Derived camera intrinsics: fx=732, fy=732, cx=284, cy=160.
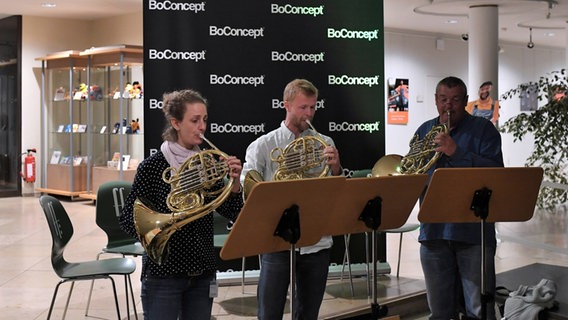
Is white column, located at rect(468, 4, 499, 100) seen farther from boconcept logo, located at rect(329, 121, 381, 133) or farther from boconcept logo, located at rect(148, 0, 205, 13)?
boconcept logo, located at rect(148, 0, 205, 13)

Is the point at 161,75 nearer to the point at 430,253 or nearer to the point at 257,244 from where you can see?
the point at 430,253

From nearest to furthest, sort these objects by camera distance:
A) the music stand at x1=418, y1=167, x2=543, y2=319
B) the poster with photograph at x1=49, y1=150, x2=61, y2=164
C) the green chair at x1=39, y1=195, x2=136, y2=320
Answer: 1. the music stand at x1=418, y1=167, x2=543, y2=319
2. the green chair at x1=39, y1=195, x2=136, y2=320
3. the poster with photograph at x1=49, y1=150, x2=61, y2=164

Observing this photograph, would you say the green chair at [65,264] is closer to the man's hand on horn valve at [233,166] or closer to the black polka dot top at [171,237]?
the black polka dot top at [171,237]

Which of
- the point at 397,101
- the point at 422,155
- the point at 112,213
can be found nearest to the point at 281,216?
the point at 422,155

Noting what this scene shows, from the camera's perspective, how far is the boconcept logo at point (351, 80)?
575 cm

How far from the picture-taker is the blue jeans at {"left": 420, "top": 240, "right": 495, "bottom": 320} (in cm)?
372

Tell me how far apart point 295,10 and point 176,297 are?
10.8 ft

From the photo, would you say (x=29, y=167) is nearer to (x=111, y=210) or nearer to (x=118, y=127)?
(x=118, y=127)

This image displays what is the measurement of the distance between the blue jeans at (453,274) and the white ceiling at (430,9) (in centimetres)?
729

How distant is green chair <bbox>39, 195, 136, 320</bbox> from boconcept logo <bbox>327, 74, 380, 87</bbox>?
2202 mm

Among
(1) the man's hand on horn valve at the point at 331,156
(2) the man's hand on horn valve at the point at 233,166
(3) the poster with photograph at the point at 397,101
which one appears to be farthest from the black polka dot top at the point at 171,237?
(3) the poster with photograph at the point at 397,101

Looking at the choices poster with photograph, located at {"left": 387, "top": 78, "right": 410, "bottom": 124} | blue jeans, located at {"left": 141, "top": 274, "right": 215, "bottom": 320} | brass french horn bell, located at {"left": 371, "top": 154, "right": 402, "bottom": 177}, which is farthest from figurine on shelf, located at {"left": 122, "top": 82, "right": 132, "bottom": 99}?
blue jeans, located at {"left": 141, "top": 274, "right": 215, "bottom": 320}

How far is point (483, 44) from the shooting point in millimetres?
10891

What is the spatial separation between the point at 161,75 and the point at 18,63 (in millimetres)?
8275
